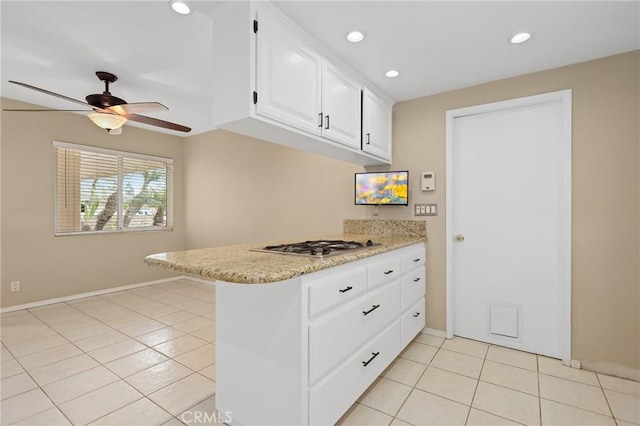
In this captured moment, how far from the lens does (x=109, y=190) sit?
14.7ft

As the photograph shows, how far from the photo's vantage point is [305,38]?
1913 millimetres

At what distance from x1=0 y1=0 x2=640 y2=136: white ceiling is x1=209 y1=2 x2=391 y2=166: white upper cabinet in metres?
0.13

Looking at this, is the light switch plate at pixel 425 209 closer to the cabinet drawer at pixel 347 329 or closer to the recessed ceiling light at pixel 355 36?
the cabinet drawer at pixel 347 329

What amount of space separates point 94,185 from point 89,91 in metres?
1.60

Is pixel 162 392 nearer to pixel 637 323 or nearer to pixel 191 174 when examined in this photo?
pixel 637 323

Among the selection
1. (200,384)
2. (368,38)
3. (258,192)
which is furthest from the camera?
(258,192)

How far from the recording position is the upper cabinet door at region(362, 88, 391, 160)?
8.53ft

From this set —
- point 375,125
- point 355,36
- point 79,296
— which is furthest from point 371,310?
point 79,296

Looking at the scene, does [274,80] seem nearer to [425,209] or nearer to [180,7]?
[180,7]

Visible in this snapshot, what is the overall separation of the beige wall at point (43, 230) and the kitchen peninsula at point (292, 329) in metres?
3.39

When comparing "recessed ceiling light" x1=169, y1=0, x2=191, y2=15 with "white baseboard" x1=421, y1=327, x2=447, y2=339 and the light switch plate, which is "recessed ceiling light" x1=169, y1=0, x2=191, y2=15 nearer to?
the light switch plate

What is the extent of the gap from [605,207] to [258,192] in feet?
11.9

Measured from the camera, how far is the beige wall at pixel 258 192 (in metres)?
3.50

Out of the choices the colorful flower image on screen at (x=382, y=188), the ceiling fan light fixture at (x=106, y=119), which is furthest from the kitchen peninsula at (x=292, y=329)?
the ceiling fan light fixture at (x=106, y=119)
